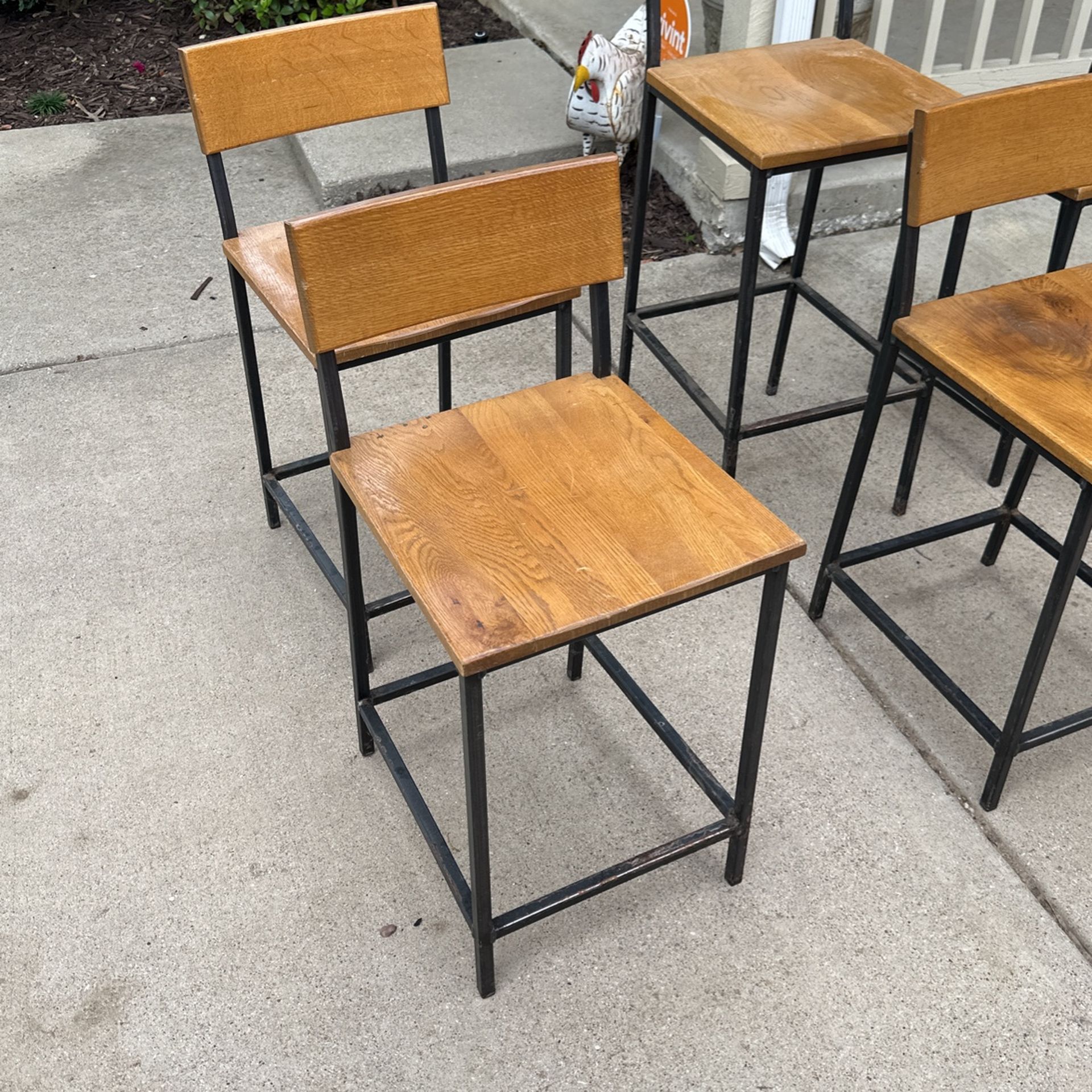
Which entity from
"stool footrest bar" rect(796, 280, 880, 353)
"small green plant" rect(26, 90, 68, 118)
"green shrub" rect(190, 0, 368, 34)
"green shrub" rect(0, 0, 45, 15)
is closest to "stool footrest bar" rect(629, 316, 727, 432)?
"stool footrest bar" rect(796, 280, 880, 353)

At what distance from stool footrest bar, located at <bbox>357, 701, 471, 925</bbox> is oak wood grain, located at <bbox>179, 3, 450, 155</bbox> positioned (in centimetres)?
101

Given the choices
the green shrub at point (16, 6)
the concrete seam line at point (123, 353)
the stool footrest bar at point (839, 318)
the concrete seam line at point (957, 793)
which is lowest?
the concrete seam line at point (957, 793)

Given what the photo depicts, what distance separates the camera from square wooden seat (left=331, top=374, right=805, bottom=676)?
134 centimetres

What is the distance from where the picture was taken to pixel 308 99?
205 centimetres

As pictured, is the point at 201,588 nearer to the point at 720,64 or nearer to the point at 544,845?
the point at 544,845

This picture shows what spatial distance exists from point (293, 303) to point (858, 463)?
1007 millimetres

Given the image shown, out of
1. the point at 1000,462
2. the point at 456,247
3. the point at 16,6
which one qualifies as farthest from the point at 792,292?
the point at 16,6

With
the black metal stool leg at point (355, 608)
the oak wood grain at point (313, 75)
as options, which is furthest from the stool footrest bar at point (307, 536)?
the oak wood grain at point (313, 75)

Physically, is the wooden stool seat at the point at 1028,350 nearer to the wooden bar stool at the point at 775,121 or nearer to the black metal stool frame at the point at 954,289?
the black metal stool frame at the point at 954,289

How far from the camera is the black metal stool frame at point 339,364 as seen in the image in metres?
1.82

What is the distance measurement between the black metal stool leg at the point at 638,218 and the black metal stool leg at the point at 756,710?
1.03m

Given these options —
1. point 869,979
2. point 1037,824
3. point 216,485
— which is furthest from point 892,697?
point 216,485

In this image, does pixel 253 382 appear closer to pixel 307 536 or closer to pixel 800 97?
pixel 307 536

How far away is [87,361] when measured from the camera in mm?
3006
